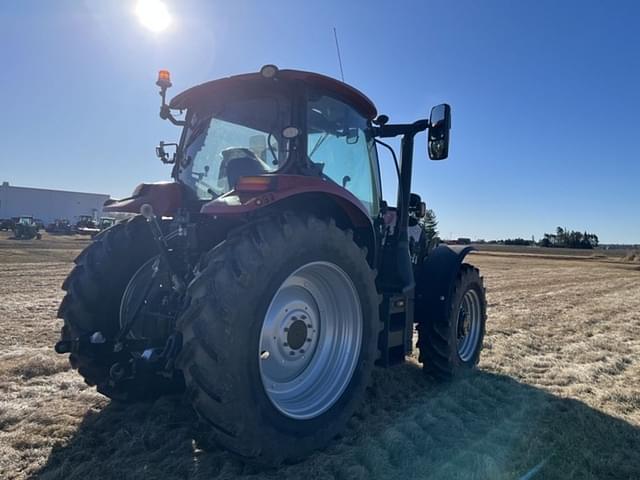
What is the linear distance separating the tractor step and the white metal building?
7405 cm

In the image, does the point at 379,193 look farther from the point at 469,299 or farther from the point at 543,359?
the point at 543,359

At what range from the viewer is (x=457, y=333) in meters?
4.97

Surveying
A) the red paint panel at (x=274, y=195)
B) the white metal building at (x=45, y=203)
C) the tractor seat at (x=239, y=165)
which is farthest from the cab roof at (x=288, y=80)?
the white metal building at (x=45, y=203)

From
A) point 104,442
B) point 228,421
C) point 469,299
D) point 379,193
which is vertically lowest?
point 104,442

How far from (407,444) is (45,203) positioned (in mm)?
85795

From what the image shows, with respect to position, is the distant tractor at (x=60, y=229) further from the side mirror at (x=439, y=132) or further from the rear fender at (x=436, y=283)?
the side mirror at (x=439, y=132)

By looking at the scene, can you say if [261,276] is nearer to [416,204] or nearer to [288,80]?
[288,80]

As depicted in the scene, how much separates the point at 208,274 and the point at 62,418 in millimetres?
1840

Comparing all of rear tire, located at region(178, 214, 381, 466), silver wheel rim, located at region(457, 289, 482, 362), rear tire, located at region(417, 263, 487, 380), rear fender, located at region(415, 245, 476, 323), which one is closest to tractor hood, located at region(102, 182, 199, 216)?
rear tire, located at region(178, 214, 381, 466)

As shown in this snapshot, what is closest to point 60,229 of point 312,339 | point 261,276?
point 312,339

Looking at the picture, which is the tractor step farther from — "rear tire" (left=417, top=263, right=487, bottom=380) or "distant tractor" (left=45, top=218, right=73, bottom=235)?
"distant tractor" (left=45, top=218, right=73, bottom=235)

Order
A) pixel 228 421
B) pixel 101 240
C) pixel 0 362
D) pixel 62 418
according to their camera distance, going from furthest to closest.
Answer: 1. pixel 0 362
2. pixel 101 240
3. pixel 62 418
4. pixel 228 421

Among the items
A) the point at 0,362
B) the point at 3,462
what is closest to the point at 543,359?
the point at 3,462

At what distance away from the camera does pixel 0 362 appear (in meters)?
4.43
